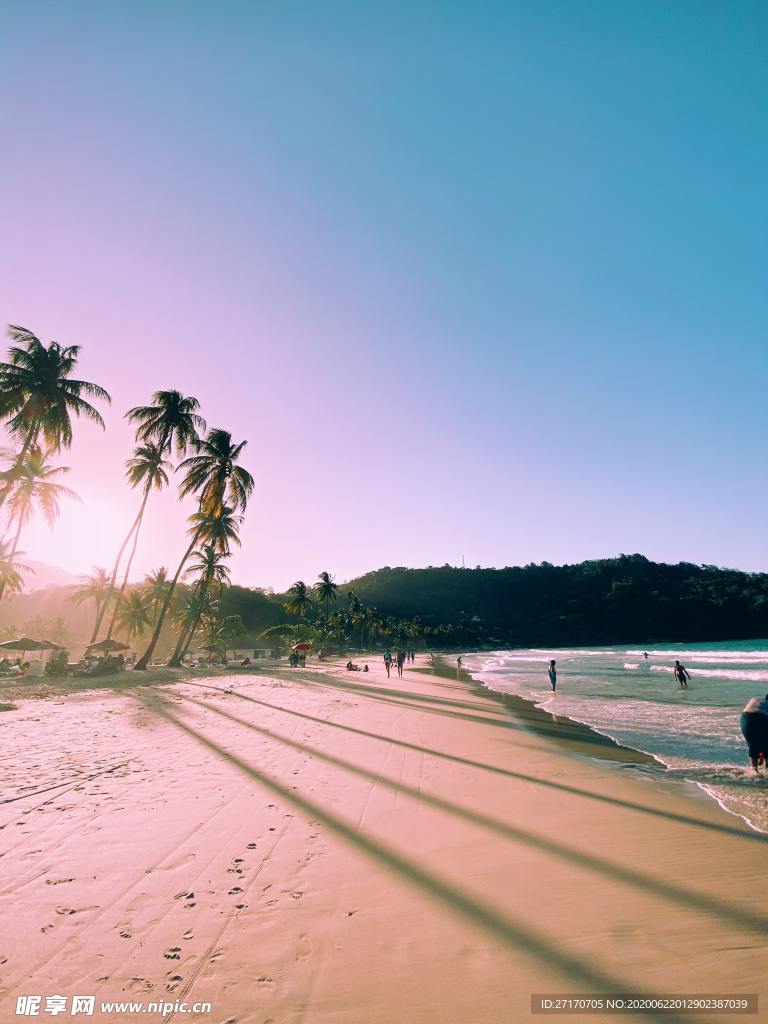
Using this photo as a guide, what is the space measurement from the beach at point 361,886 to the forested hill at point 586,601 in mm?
133153

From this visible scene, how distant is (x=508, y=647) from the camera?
451 ft

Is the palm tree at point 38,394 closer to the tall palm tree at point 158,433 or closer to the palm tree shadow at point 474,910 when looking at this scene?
the tall palm tree at point 158,433

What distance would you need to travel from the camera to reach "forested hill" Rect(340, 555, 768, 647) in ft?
447

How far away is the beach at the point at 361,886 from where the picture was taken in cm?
288

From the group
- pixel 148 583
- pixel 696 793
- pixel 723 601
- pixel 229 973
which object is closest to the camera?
pixel 229 973

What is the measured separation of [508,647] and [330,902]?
144060 mm

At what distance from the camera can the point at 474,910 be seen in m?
3.76

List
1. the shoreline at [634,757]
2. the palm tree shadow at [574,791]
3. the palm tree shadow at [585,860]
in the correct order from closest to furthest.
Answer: the palm tree shadow at [585,860]
the palm tree shadow at [574,791]
the shoreline at [634,757]

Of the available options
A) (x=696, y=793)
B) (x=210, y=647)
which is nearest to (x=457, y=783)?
(x=696, y=793)

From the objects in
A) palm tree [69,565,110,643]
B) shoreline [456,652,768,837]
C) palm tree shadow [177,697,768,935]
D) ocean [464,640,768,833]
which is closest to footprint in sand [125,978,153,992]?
palm tree shadow [177,697,768,935]

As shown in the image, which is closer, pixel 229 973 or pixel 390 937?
pixel 229 973

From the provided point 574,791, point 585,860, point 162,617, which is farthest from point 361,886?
point 162,617

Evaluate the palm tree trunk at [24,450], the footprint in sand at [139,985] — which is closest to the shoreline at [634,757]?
the footprint in sand at [139,985]

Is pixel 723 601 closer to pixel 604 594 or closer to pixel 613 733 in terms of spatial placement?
pixel 604 594
